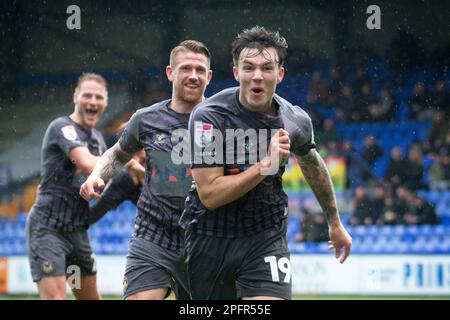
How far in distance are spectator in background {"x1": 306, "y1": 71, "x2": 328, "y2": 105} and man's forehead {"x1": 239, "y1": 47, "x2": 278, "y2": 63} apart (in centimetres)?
955

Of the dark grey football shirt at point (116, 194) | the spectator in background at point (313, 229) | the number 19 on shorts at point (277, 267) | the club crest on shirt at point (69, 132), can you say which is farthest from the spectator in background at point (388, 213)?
the number 19 on shorts at point (277, 267)

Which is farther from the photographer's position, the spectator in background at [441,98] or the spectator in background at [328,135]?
the spectator in background at [441,98]

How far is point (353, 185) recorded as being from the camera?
1221 cm

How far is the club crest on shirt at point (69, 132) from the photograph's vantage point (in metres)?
5.68

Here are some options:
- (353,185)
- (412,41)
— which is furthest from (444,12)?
(353,185)

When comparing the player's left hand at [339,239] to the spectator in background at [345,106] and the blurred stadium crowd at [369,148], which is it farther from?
the spectator in background at [345,106]

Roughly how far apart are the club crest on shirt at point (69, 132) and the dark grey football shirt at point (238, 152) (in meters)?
1.89

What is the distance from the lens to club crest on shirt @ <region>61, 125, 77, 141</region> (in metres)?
5.68

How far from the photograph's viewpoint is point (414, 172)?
1182 centimetres

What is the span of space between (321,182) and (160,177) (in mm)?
914

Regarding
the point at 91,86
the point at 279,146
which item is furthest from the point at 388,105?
the point at 279,146

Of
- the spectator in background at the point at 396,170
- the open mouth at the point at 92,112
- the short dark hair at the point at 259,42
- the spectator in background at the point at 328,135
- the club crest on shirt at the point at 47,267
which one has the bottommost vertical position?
the club crest on shirt at the point at 47,267
